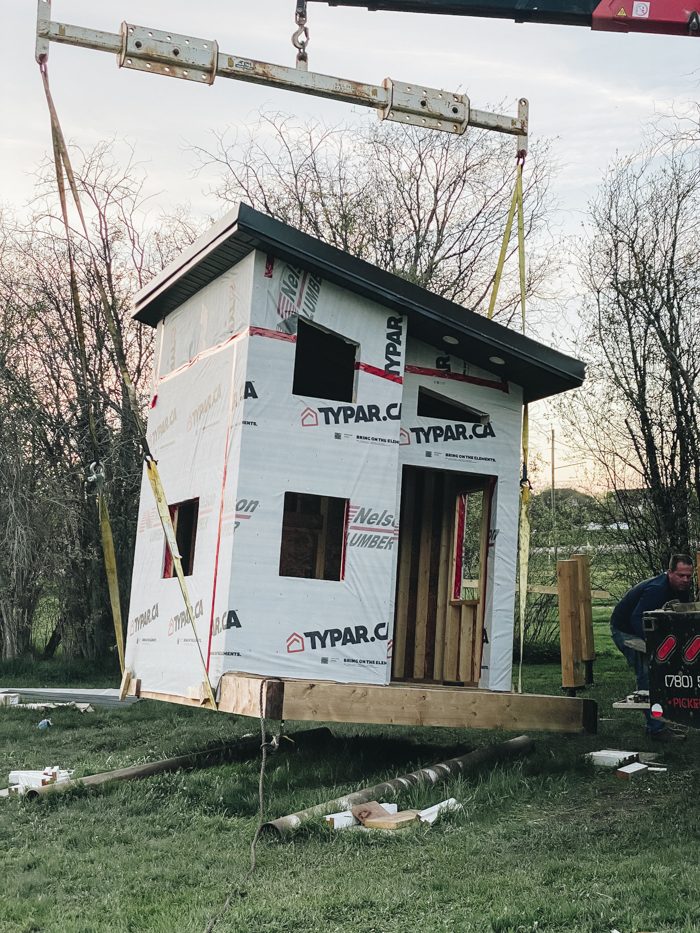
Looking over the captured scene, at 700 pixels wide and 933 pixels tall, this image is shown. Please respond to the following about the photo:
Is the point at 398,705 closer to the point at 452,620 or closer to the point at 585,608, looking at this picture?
the point at 452,620

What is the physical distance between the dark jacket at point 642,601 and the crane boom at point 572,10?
16.6ft

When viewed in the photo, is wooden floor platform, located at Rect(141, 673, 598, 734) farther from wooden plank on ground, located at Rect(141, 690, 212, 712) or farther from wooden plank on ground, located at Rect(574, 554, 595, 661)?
wooden plank on ground, located at Rect(574, 554, 595, 661)

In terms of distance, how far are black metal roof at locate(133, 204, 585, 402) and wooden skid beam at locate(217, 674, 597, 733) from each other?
350 centimetres

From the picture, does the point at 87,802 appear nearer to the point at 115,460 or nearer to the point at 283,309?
the point at 283,309

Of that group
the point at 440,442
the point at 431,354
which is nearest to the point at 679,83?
the point at 431,354

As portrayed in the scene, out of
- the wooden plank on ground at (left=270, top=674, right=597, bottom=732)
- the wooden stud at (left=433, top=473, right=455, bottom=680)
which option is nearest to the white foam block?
the wooden plank on ground at (left=270, top=674, right=597, bottom=732)

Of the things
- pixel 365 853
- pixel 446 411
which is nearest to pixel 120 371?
pixel 365 853

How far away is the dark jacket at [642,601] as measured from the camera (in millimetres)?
9289

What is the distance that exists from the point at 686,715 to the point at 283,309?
16.9 ft

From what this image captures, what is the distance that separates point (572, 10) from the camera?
696 cm

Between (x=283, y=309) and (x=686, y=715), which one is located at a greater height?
(x=283, y=309)

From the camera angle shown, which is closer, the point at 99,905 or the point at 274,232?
the point at 99,905

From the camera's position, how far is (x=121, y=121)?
19.0 m

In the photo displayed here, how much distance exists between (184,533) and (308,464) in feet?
8.82
